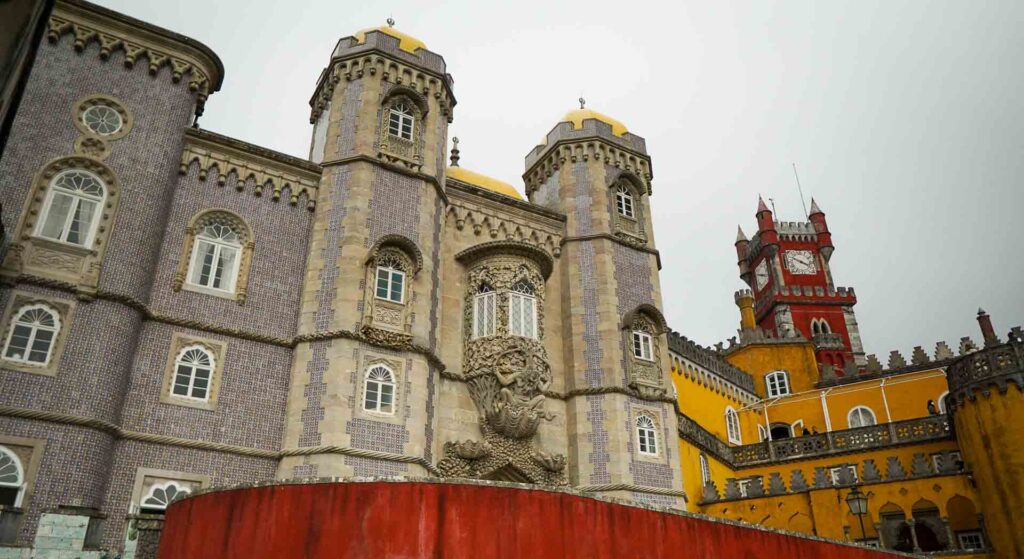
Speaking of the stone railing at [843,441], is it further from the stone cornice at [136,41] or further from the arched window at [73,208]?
the arched window at [73,208]

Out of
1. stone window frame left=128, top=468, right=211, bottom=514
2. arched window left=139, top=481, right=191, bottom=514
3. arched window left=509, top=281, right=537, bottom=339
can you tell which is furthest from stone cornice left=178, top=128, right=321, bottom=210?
arched window left=139, top=481, right=191, bottom=514

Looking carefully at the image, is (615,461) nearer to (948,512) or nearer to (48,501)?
(948,512)

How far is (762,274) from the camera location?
65188 millimetres

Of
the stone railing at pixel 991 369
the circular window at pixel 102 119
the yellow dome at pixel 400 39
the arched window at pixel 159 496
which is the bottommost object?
the arched window at pixel 159 496

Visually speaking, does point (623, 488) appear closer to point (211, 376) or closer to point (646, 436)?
point (646, 436)

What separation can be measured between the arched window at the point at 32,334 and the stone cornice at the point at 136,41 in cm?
666

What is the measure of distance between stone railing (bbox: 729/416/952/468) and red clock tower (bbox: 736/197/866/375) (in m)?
26.1

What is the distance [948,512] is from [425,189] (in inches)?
749

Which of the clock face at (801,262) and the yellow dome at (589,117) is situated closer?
the yellow dome at (589,117)

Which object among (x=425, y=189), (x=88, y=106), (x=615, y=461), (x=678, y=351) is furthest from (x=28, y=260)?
(x=678, y=351)

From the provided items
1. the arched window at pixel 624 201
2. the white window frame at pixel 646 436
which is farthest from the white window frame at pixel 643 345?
the arched window at pixel 624 201

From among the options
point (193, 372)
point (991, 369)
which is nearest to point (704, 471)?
point (991, 369)

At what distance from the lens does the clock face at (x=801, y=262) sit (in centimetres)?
6281

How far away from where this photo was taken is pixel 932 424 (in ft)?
88.7
